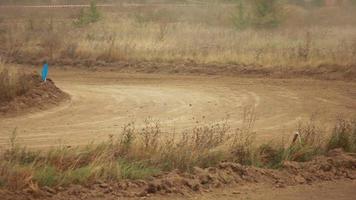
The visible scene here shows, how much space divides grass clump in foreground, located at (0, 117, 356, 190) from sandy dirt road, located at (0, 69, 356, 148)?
142cm

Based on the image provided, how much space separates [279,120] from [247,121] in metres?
0.84

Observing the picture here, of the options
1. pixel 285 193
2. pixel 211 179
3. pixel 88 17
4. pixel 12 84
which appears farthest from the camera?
pixel 88 17

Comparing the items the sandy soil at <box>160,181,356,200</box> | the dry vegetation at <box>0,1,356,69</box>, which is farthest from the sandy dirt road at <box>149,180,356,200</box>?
the dry vegetation at <box>0,1,356,69</box>

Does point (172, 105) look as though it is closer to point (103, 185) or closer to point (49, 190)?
point (103, 185)

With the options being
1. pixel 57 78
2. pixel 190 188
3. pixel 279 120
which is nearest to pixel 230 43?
pixel 57 78

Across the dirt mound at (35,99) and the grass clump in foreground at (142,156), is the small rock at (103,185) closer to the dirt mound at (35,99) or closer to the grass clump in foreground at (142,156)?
the grass clump in foreground at (142,156)

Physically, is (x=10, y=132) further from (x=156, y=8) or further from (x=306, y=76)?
(x=156, y=8)

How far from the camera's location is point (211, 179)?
1116 cm

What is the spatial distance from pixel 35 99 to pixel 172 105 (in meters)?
3.64

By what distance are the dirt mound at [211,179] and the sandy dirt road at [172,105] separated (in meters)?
1.99

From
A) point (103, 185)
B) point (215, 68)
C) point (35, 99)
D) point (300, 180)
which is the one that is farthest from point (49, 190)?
point (215, 68)

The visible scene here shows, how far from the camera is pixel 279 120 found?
1641cm

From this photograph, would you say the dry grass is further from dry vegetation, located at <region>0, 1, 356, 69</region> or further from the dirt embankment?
dry vegetation, located at <region>0, 1, 356, 69</region>

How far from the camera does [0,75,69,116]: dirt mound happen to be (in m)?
16.8
